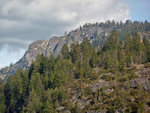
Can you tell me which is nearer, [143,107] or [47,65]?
[143,107]

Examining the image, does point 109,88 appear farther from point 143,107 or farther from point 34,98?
point 34,98

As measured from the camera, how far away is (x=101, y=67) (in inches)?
3925

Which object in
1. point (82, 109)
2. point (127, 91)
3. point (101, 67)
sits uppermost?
point (101, 67)

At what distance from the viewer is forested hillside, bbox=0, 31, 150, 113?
65.9 m

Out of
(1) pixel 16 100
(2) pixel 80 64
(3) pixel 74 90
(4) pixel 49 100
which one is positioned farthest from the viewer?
(2) pixel 80 64

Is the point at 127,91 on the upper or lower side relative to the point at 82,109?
upper

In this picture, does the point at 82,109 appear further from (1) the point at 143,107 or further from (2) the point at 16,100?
(2) the point at 16,100

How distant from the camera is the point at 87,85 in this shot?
80250 mm

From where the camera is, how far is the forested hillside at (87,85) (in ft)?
216

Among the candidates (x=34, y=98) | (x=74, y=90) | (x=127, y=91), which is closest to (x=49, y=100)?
(x=34, y=98)

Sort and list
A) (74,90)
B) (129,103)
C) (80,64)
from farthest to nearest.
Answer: (80,64) < (74,90) < (129,103)

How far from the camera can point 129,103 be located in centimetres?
6162

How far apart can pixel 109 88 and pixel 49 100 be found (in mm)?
20114

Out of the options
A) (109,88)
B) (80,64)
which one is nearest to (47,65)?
(80,64)
